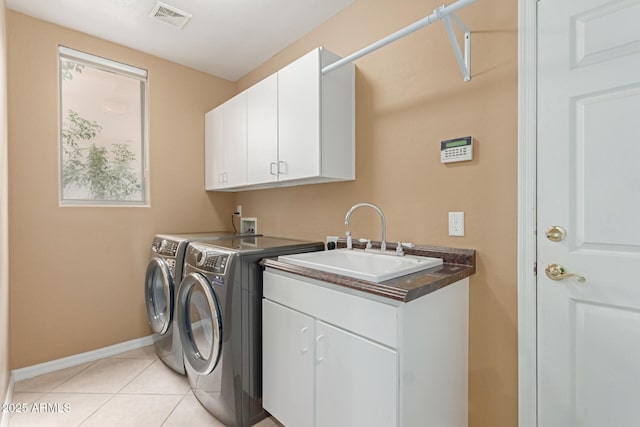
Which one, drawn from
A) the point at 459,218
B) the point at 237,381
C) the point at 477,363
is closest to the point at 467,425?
the point at 477,363

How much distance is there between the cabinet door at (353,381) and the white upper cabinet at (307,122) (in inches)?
37.6

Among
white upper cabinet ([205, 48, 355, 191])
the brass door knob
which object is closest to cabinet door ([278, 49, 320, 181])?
white upper cabinet ([205, 48, 355, 191])

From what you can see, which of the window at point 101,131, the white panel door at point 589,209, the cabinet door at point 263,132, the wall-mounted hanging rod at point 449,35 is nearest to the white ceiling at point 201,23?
the window at point 101,131

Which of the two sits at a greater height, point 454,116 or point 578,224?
point 454,116

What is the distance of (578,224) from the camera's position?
3.83ft

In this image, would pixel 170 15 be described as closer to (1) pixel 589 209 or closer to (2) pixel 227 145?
A: (2) pixel 227 145

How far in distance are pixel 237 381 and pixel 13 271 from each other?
1831mm

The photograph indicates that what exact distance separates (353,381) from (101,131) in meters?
2.71

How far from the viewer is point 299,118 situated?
1.90m

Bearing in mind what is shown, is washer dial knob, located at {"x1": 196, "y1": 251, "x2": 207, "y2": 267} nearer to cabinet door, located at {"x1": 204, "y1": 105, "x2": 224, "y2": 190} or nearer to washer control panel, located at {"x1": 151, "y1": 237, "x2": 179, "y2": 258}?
washer control panel, located at {"x1": 151, "y1": 237, "x2": 179, "y2": 258}

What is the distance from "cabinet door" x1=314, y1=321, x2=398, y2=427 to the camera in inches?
43.3

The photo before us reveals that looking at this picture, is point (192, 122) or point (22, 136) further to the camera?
point (192, 122)

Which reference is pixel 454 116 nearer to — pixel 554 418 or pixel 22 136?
pixel 554 418

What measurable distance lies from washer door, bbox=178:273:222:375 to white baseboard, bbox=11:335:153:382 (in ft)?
3.35
